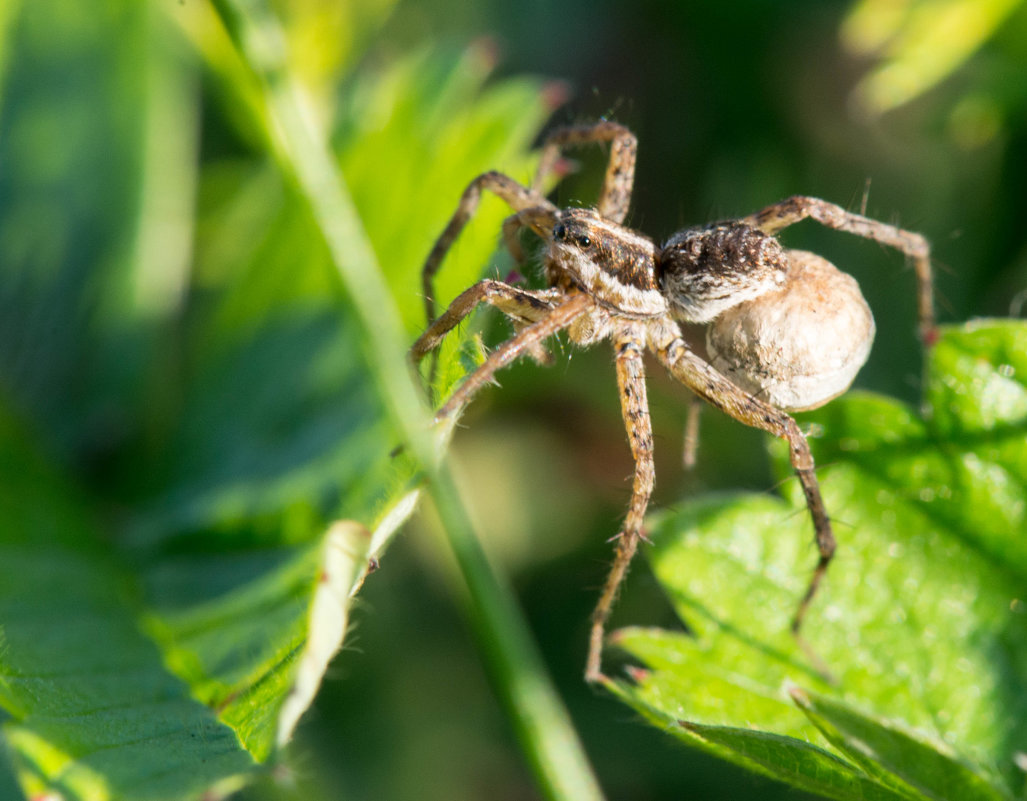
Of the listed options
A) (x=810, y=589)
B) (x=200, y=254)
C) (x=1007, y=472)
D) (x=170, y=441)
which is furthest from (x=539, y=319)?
(x=200, y=254)

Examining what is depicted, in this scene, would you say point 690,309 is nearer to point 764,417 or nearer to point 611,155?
point 764,417

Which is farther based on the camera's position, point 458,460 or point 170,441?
point 458,460

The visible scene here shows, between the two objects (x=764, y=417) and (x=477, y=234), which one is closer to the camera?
(x=764, y=417)

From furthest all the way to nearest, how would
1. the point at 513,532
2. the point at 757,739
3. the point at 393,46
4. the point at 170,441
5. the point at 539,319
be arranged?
the point at 393,46 < the point at 513,532 < the point at 170,441 < the point at 539,319 < the point at 757,739

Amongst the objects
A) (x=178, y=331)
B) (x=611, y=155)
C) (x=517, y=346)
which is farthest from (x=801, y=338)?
(x=178, y=331)

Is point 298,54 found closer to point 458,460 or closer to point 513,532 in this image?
point 458,460

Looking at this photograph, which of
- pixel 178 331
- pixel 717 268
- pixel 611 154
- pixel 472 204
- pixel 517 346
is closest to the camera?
pixel 517 346
